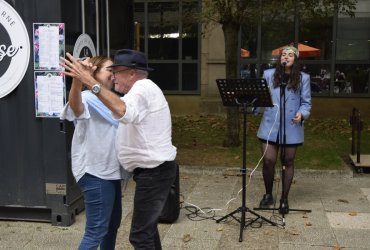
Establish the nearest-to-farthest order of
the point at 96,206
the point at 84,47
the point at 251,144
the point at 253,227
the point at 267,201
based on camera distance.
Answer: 1. the point at 96,206
2. the point at 253,227
3. the point at 84,47
4. the point at 267,201
5. the point at 251,144

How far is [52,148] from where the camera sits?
5.09 m

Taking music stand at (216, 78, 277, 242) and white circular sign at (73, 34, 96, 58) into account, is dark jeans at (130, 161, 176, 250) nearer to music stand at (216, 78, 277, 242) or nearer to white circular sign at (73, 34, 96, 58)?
music stand at (216, 78, 277, 242)

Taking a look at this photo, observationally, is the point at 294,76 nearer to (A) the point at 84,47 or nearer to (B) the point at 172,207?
(B) the point at 172,207

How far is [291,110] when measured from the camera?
564cm

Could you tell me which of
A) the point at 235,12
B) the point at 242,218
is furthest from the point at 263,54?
the point at 242,218

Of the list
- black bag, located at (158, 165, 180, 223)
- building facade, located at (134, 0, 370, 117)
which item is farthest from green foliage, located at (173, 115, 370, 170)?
black bag, located at (158, 165, 180, 223)

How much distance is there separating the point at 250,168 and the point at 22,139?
379cm

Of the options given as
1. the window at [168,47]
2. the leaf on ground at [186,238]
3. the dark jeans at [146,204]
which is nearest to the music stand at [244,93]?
the leaf on ground at [186,238]

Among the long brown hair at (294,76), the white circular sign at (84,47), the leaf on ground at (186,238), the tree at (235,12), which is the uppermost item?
the tree at (235,12)

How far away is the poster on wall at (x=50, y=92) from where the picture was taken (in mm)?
4977

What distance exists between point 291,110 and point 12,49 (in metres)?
3.04

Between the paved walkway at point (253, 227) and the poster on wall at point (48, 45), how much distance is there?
66.7 inches

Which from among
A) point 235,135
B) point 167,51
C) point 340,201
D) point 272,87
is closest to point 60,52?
point 272,87

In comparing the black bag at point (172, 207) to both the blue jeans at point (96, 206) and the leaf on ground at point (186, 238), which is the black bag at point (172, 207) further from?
the blue jeans at point (96, 206)
